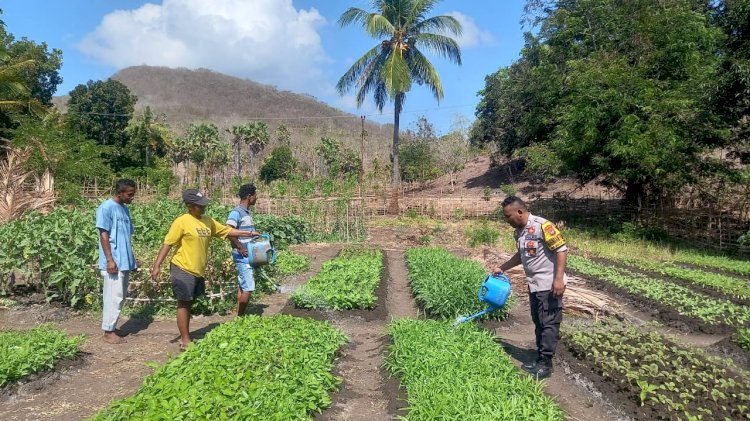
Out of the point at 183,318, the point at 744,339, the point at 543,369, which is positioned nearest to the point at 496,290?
the point at 543,369

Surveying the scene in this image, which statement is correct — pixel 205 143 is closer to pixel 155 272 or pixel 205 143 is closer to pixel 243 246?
pixel 243 246

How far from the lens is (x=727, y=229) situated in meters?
15.3

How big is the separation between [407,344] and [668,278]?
7.92m

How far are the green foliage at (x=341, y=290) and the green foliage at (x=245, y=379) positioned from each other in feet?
6.77

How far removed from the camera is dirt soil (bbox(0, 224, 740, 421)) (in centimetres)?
423

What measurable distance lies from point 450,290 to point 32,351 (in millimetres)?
4826

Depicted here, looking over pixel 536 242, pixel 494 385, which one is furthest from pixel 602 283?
pixel 494 385

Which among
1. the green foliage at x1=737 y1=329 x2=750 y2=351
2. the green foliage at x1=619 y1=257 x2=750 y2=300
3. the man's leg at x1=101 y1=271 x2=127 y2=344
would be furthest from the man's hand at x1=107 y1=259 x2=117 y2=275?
the green foliage at x1=619 y1=257 x2=750 y2=300

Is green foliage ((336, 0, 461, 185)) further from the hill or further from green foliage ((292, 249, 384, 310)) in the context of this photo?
the hill

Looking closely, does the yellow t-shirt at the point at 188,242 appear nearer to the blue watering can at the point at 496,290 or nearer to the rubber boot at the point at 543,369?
the blue watering can at the point at 496,290

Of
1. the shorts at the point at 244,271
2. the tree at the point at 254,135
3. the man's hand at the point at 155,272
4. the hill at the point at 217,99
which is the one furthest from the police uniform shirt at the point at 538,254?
the hill at the point at 217,99

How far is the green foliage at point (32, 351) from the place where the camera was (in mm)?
4406

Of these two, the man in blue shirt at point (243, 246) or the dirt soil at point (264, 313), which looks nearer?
the dirt soil at point (264, 313)

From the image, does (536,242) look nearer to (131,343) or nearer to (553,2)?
(131,343)
